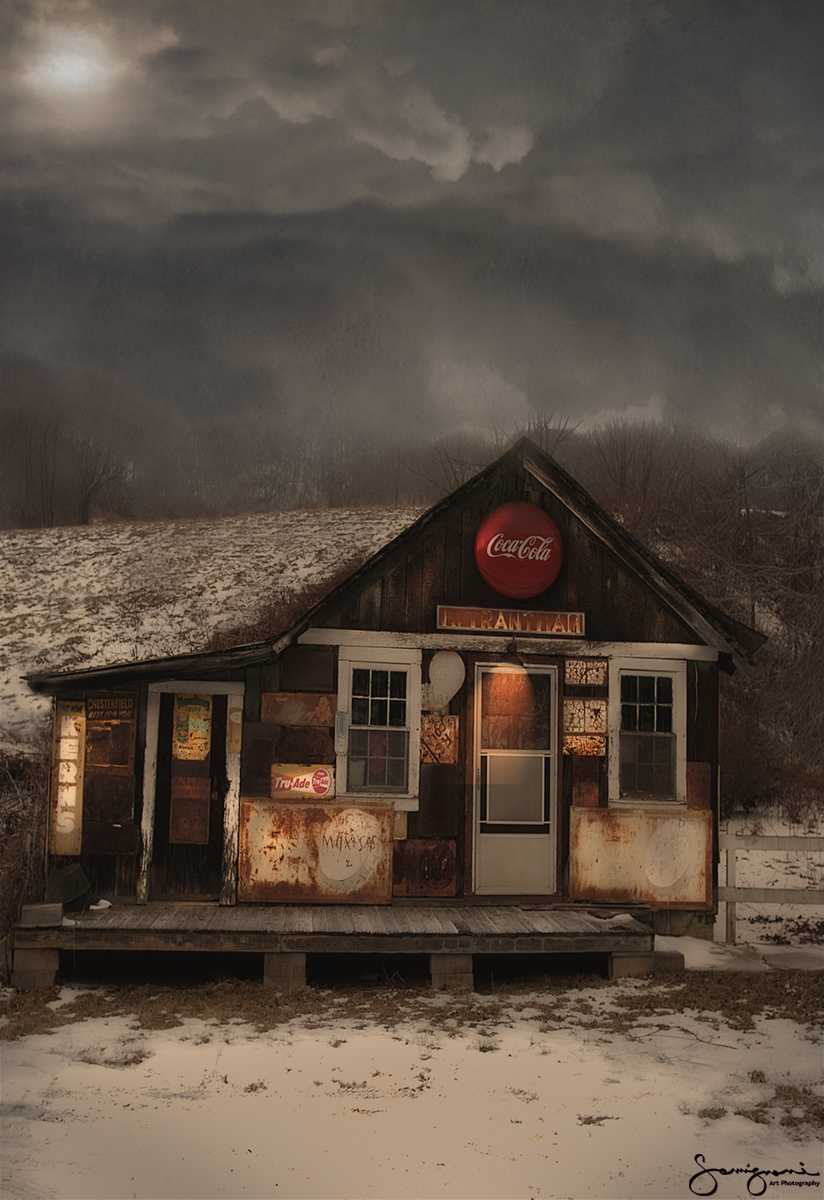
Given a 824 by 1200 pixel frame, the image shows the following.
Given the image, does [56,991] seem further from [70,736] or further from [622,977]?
[622,977]

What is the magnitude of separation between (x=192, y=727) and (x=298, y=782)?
4.24 feet

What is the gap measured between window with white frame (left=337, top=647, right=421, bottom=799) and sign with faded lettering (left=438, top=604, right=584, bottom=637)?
24.4 inches

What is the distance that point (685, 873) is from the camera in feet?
34.8

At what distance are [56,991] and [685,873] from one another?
21.8 ft

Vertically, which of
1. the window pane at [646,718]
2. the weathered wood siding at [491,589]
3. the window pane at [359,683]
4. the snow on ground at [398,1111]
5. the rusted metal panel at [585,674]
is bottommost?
the snow on ground at [398,1111]

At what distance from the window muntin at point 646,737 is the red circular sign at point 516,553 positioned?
1542mm

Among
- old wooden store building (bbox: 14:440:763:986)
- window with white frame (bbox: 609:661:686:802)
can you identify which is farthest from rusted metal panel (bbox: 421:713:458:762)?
window with white frame (bbox: 609:661:686:802)

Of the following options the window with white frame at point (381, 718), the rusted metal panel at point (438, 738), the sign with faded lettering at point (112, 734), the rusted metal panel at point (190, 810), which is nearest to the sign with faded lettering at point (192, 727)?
the rusted metal panel at point (190, 810)

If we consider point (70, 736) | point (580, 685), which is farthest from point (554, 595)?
point (70, 736)

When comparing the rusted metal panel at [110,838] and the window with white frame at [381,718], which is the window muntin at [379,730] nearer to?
the window with white frame at [381,718]

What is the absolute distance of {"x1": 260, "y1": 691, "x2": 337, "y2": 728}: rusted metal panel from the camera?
33.3ft

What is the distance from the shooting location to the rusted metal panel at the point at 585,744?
1059 cm

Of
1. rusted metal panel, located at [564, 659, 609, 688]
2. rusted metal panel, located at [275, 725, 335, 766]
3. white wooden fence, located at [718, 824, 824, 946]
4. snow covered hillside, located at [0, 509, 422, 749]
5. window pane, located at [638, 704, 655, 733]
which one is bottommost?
white wooden fence, located at [718, 824, 824, 946]

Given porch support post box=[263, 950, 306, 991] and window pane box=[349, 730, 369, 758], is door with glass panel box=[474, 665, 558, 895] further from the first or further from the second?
porch support post box=[263, 950, 306, 991]
